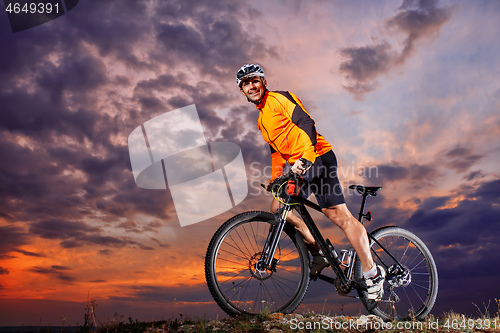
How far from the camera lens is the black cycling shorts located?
5.63 meters

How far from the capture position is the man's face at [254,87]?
5672mm

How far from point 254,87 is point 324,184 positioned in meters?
1.67

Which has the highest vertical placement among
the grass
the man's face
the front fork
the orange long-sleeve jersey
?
the man's face

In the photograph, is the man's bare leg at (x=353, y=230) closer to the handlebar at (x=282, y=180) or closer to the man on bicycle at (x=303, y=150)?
the man on bicycle at (x=303, y=150)

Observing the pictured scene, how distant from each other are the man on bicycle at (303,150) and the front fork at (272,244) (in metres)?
0.22

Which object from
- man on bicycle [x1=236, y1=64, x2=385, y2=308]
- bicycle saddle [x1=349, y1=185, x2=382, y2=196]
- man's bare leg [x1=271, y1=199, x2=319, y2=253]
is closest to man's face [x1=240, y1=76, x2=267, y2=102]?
man on bicycle [x1=236, y1=64, x2=385, y2=308]

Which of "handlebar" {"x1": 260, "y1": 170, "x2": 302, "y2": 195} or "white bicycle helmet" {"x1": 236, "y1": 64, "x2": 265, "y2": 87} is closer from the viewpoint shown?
"handlebar" {"x1": 260, "y1": 170, "x2": 302, "y2": 195}

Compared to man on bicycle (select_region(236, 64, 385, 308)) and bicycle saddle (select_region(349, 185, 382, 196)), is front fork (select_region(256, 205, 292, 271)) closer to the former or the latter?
man on bicycle (select_region(236, 64, 385, 308))

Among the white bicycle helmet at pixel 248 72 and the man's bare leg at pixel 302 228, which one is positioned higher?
the white bicycle helmet at pixel 248 72

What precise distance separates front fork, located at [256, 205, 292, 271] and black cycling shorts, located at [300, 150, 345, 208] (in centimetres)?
44

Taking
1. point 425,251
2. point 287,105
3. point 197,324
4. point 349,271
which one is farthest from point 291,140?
point 425,251

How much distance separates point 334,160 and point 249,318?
2.43m

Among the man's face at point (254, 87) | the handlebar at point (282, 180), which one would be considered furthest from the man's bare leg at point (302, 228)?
the man's face at point (254, 87)

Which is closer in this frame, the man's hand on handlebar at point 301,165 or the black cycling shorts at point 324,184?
the man's hand on handlebar at point 301,165
